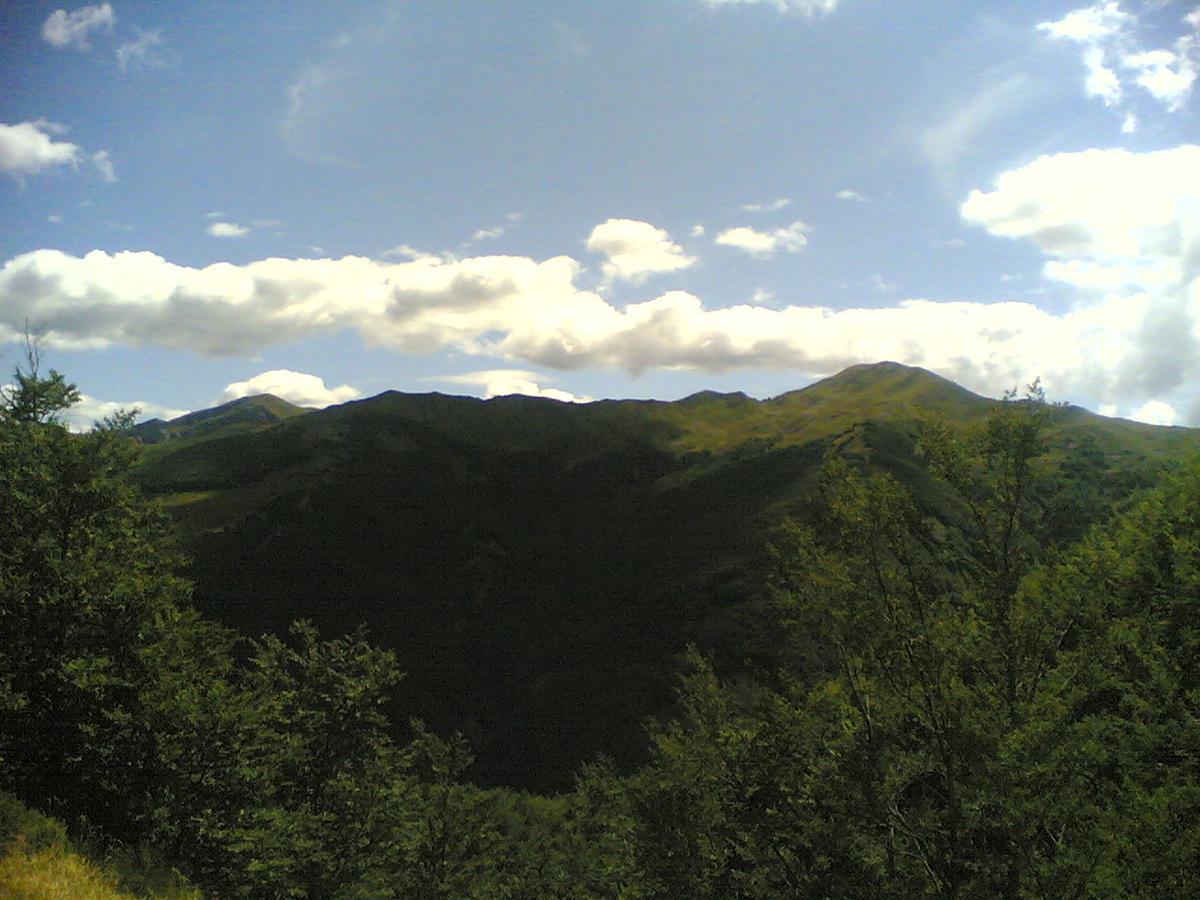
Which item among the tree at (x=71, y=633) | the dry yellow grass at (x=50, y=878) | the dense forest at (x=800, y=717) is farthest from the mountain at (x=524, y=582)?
the dry yellow grass at (x=50, y=878)

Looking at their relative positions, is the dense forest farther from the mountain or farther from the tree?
the mountain

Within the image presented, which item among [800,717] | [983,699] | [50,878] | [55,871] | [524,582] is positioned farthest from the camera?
[524,582]

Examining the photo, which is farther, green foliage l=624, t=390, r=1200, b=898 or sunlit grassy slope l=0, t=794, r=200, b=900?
green foliage l=624, t=390, r=1200, b=898

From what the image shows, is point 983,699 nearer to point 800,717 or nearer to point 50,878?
point 800,717

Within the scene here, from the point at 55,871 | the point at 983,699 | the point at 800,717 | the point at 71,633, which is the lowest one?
the point at 800,717

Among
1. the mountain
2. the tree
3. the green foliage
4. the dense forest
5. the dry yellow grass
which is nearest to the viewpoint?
the dry yellow grass

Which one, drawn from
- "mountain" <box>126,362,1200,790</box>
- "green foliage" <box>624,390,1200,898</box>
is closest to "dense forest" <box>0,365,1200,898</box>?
"green foliage" <box>624,390,1200,898</box>

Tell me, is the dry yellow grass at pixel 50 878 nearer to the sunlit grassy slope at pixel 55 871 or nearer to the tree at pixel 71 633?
the sunlit grassy slope at pixel 55 871

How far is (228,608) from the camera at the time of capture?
5630 inches

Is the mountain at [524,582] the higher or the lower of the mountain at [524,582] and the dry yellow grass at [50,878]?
the lower

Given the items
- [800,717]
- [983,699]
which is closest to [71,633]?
[800,717]

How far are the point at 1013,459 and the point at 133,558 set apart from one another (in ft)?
98.8

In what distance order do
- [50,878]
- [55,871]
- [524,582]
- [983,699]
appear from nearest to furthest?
[50,878] → [55,871] → [983,699] → [524,582]

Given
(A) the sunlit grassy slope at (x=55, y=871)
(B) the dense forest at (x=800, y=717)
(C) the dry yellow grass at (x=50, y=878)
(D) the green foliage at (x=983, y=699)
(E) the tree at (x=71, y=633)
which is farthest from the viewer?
Answer: (E) the tree at (x=71, y=633)
